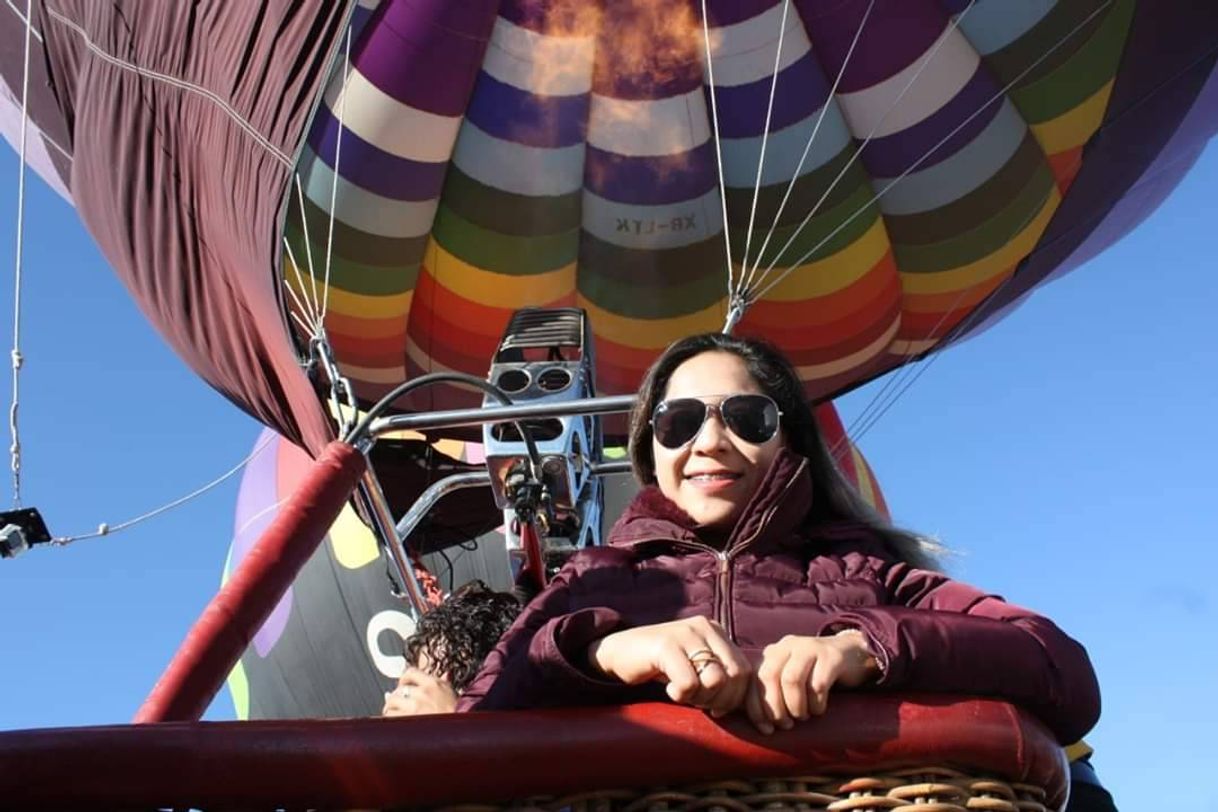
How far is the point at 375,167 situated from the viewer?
4848 millimetres

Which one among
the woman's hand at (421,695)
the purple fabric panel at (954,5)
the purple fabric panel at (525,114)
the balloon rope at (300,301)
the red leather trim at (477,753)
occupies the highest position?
the purple fabric panel at (954,5)

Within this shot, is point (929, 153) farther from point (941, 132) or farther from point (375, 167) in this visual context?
point (375, 167)

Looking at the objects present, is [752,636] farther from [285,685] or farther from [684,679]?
[285,685]

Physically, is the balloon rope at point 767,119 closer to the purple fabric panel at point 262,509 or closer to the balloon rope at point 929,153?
the balloon rope at point 929,153

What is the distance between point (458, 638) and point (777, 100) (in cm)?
348

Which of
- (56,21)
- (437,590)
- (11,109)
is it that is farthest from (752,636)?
(11,109)

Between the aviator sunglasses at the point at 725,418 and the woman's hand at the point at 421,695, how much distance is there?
0.68m

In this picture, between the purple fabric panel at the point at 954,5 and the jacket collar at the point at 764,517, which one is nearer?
the jacket collar at the point at 764,517

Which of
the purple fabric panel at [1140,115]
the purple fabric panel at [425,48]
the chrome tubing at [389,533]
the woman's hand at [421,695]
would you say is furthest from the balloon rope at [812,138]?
the woman's hand at [421,695]

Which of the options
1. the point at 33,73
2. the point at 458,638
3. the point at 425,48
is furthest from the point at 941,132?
the point at 458,638

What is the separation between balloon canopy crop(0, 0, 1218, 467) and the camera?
4.34m

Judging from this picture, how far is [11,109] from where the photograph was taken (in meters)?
4.89

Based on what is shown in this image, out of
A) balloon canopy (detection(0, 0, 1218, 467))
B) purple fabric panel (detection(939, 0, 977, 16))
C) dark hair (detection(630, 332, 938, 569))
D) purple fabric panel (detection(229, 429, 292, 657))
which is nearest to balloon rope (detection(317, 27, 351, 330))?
balloon canopy (detection(0, 0, 1218, 467))

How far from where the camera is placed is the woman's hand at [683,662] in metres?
0.84
